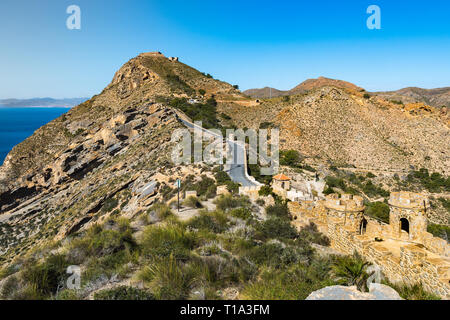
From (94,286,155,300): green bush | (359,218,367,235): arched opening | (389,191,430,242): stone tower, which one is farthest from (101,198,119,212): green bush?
(389,191,430,242): stone tower

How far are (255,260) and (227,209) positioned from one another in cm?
582

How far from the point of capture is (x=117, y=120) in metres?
43.1

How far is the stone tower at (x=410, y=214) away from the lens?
9.73m

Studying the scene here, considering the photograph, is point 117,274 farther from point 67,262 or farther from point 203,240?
point 203,240

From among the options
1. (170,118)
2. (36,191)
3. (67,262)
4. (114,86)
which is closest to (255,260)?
(67,262)

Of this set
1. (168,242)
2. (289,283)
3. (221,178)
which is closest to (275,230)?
(289,283)

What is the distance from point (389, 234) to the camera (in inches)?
418

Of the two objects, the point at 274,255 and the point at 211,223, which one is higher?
the point at 211,223

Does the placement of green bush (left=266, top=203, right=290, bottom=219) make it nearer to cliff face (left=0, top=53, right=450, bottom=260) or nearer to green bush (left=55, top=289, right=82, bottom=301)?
green bush (left=55, top=289, right=82, bottom=301)

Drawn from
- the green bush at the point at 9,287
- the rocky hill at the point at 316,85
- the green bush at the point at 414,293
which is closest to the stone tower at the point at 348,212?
the green bush at the point at 414,293

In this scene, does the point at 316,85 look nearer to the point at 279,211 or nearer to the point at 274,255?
the point at 279,211

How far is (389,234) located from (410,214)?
1.23m

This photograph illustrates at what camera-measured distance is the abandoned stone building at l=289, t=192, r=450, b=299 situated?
6586 mm

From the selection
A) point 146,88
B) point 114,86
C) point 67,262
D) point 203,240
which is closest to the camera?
point 67,262
